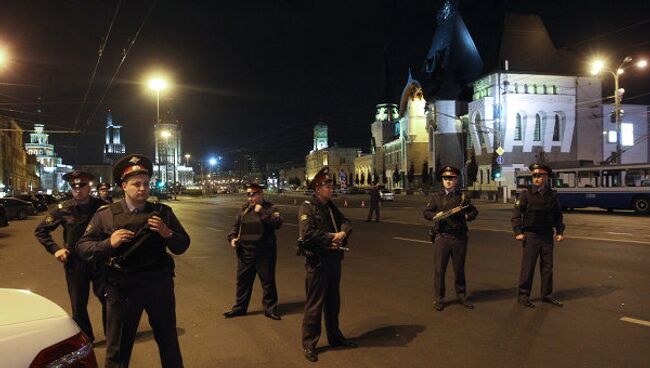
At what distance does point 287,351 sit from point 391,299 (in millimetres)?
A: 2627

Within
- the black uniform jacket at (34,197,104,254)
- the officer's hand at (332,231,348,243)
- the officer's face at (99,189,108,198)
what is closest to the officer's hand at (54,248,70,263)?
the black uniform jacket at (34,197,104,254)

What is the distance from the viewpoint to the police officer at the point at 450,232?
23.1 ft

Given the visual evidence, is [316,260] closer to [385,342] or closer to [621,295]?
[385,342]

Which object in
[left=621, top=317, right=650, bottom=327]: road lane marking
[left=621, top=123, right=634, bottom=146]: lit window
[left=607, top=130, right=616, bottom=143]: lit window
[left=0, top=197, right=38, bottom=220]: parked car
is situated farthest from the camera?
[left=607, top=130, right=616, bottom=143]: lit window

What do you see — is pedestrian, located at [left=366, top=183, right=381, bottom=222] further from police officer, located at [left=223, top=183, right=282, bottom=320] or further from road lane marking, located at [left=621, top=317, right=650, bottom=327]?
road lane marking, located at [left=621, top=317, right=650, bottom=327]

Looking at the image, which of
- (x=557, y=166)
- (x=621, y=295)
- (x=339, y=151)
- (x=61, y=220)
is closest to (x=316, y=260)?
(x=61, y=220)

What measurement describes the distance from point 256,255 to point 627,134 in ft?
238

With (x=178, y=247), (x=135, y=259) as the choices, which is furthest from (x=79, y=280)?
(x=178, y=247)

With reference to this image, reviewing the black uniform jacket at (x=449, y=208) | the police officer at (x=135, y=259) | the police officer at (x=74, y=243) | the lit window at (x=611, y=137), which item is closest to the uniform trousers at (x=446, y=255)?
the black uniform jacket at (x=449, y=208)

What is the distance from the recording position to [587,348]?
530cm

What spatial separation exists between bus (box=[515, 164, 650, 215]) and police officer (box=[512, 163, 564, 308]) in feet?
62.4

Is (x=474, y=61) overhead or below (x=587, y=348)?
overhead

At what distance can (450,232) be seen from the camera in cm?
711

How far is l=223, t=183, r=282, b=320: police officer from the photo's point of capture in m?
6.90
